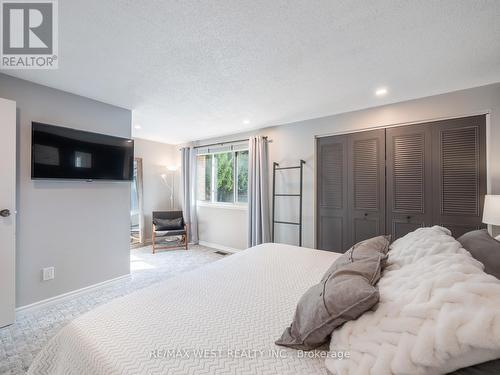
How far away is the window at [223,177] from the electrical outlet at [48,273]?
2970mm

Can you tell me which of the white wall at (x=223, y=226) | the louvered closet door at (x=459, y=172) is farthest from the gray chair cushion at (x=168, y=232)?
the louvered closet door at (x=459, y=172)

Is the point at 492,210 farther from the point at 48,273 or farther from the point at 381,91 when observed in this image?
the point at 48,273

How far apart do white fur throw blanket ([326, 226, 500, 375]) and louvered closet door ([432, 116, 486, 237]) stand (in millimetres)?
2199

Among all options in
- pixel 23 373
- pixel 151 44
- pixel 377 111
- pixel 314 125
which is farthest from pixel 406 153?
pixel 23 373

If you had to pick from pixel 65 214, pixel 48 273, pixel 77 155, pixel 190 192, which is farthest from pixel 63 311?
pixel 190 192

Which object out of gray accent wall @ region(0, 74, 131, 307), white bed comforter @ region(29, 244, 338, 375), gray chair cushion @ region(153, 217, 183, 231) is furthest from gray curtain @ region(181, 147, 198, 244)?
white bed comforter @ region(29, 244, 338, 375)

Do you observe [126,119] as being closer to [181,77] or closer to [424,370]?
[181,77]

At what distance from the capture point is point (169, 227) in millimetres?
4754

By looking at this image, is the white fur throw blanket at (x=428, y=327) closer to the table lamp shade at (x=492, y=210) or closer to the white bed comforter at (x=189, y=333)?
the white bed comforter at (x=189, y=333)

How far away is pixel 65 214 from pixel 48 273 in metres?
0.65

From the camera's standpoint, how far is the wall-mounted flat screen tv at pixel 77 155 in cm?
238

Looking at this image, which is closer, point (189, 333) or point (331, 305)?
point (331, 305)

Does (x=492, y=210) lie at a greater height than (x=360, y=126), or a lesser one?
lesser

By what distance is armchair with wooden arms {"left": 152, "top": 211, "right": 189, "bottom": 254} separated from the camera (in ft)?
15.1
